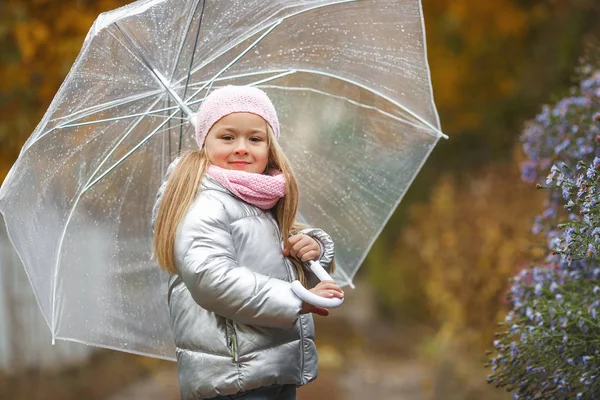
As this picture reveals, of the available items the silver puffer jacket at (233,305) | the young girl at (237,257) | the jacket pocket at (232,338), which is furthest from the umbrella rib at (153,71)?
the jacket pocket at (232,338)

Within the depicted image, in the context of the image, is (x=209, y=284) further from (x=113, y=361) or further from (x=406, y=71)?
(x=113, y=361)

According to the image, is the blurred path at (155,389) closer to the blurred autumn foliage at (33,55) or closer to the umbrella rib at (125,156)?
the blurred autumn foliage at (33,55)

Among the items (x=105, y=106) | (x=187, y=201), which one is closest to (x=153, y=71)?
(x=105, y=106)

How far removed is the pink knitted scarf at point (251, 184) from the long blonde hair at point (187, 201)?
44mm

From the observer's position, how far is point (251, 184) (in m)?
3.33

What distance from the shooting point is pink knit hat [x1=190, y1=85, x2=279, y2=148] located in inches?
135

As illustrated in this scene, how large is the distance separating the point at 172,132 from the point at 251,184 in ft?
2.32

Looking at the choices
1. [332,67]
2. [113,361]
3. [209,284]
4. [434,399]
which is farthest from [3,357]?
[209,284]

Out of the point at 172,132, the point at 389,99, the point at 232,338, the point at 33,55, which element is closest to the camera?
the point at 232,338

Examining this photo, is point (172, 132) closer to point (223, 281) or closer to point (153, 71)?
point (153, 71)

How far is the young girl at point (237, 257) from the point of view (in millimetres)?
3170

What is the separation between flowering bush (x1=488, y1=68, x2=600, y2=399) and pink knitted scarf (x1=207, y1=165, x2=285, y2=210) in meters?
0.85

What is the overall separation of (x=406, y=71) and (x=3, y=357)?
479 cm

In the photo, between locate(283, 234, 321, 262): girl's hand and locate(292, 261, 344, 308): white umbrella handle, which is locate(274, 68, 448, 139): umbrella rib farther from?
locate(292, 261, 344, 308): white umbrella handle
